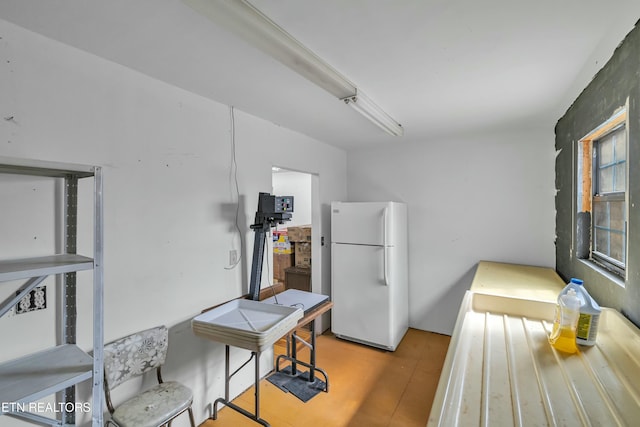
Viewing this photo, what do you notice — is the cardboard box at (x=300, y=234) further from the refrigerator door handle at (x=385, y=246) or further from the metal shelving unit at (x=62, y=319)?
the metal shelving unit at (x=62, y=319)

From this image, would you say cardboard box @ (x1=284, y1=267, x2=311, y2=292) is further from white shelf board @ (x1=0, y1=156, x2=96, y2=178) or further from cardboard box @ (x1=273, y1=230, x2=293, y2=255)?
white shelf board @ (x1=0, y1=156, x2=96, y2=178)

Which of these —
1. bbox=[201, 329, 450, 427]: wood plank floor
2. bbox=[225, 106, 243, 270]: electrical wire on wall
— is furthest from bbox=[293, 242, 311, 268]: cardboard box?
bbox=[225, 106, 243, 270]: electrical wire on wall

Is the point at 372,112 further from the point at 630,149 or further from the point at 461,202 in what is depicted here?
the point at 461,202

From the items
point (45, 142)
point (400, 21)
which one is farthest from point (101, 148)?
point (400, 21)

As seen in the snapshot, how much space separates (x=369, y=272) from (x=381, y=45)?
232 cm

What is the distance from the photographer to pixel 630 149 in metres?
1.32

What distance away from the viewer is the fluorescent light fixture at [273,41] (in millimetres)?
Answer: 1030

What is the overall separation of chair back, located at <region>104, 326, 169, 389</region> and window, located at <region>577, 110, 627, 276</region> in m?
2.64

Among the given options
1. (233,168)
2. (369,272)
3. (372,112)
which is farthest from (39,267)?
(369,272)

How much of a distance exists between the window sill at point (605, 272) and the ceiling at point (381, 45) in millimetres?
1176

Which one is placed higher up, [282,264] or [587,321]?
[587,321]

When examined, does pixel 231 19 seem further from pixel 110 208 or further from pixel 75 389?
pixel 75 389

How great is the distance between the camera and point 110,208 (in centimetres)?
160

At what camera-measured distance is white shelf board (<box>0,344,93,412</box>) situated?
1050 millimetres
